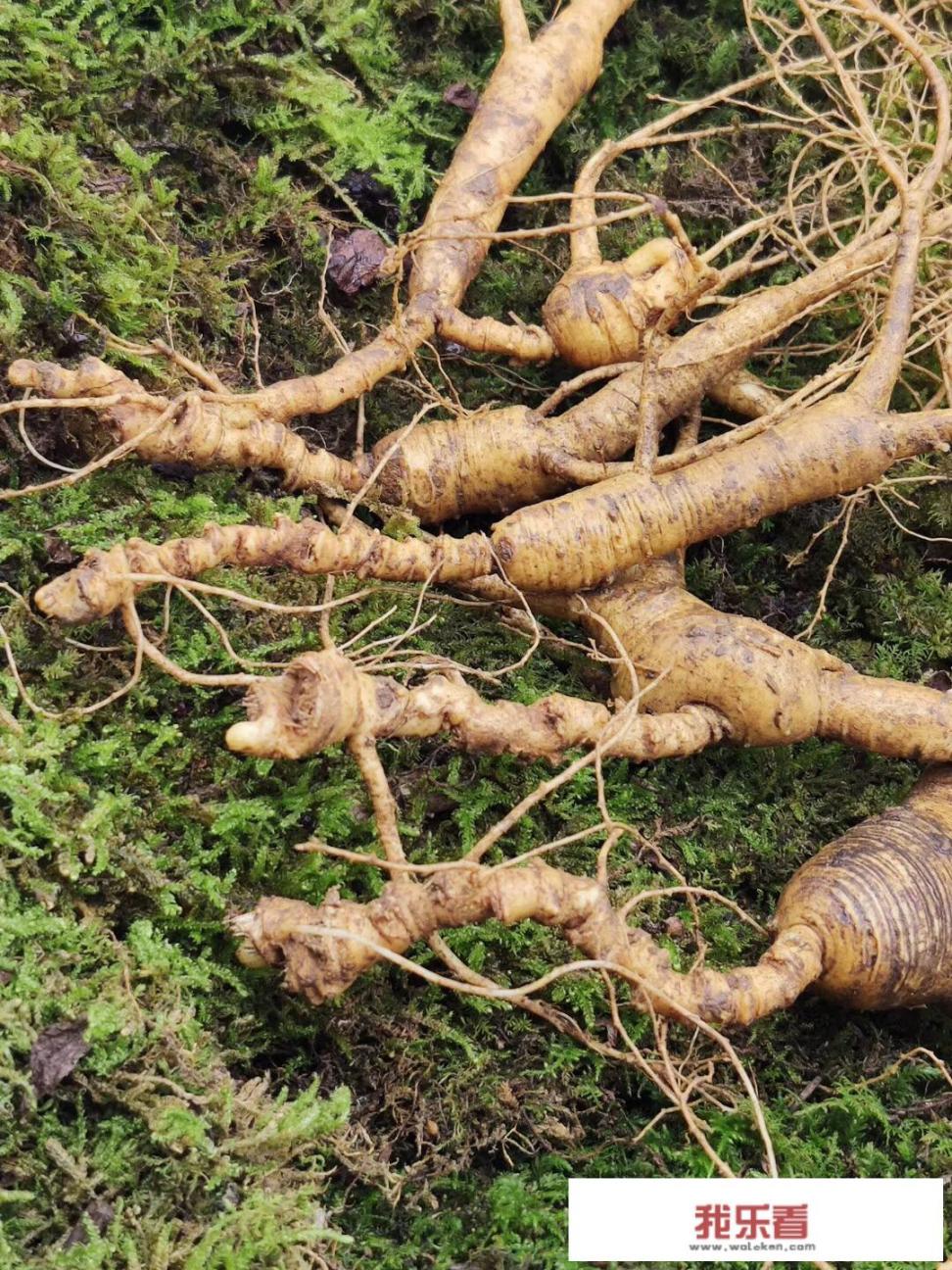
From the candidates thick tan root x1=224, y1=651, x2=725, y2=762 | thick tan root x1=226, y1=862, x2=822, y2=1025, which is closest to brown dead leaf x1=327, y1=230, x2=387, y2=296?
thick tan root x1=224, y1=651, x2=725, y2=762

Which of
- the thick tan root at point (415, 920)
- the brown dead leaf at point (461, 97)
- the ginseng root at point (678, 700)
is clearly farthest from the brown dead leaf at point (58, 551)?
the brown dead leaf at point (461, 97)

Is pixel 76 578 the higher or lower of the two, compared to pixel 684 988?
higher

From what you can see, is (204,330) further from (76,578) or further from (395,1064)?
(395,1064)

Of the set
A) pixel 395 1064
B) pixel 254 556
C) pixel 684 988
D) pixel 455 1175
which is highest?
pixel 254 556

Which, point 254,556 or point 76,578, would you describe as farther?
point 254,556

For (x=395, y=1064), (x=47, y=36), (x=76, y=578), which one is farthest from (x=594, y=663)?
(x=47, y=36)

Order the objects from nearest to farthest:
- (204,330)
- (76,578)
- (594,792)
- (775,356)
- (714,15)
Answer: (76,578)
(594,792)
(204,330)
(775,356)
(714,15)

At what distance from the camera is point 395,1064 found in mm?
2121

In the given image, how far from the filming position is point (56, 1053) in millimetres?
1828

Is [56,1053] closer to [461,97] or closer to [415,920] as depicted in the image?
[415,920]

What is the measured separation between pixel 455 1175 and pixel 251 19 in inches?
107

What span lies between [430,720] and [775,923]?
2.83ft

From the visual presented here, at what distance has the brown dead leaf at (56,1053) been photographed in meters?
1.82

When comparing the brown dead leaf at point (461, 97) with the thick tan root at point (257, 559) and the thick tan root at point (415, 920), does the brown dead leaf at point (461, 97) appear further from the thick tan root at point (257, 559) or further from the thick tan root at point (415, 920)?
the thick tan root at point (415, 920)
